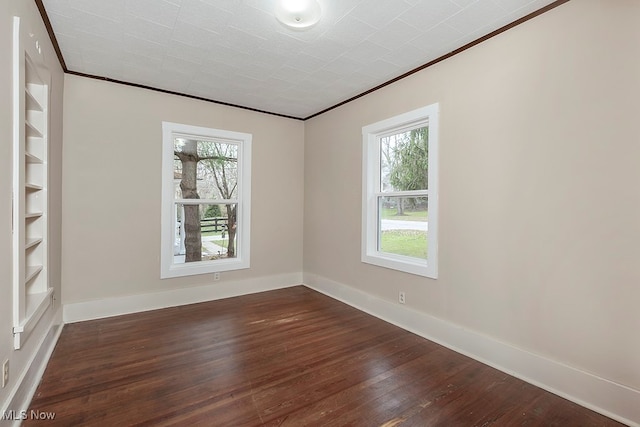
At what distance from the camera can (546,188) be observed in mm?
2148

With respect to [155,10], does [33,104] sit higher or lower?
lower

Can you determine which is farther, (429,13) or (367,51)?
(367,51)

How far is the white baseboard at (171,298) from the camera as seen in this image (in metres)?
3.24

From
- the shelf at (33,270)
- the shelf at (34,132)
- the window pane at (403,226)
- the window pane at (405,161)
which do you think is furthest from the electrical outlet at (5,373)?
the window pane at (405,161)

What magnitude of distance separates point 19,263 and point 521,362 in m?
3.29

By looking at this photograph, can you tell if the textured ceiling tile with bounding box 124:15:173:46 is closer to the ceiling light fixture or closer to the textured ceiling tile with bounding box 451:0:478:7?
the ceiling light fixture

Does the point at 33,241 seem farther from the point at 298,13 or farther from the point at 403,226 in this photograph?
the point at 403,226

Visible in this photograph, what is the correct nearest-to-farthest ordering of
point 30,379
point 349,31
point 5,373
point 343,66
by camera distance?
point 5,373 → point 30,379 → point 349,31 → point 343,66

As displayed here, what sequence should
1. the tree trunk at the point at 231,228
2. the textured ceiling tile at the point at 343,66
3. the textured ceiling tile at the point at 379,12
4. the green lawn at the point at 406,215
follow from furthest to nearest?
the tree trunk at the point at 231,228, the green lawn at the point at 406,215, the textured ceiling tile at the point at 343,66, the textured ceiling tile at the point at 379,12

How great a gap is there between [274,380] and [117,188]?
2.71 meters

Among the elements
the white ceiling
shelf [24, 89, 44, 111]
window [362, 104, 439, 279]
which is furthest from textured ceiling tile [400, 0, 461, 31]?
shelf [24, 89, 44, 111]

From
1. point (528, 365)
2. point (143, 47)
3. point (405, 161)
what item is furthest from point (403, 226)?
point (143, 47)

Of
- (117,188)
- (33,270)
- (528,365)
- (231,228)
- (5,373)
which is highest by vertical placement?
(117,188)

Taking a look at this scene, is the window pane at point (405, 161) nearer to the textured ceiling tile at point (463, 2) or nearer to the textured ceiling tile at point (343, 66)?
the textured ceiling tile at point (343, 66)
